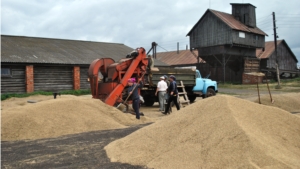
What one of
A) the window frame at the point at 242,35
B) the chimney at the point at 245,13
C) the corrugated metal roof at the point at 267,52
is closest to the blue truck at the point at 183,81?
the window frame at the point at 242,35

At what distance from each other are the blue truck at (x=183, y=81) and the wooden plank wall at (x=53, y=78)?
8.58 metres

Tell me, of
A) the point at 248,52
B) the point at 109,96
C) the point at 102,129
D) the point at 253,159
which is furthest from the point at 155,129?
the point at 248,52

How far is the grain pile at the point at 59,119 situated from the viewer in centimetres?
805

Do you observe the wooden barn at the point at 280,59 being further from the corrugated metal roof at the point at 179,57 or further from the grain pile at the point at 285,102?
the grain pile at the point at 285,102

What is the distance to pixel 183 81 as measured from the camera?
1695 cm

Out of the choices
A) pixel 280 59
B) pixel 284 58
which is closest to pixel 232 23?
pixel 280 59

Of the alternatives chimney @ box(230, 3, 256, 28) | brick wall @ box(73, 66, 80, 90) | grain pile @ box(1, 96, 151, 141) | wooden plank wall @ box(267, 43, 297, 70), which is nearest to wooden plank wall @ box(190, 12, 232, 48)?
chimney @ box(230, 3, 256, 28)

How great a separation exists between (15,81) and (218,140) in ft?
61.3

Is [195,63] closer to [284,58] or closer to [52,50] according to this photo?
[284,58]

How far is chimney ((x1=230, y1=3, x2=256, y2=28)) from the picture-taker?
121 feet

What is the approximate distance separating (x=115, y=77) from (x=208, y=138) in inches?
333

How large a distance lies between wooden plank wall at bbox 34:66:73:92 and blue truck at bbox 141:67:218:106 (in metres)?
8.58

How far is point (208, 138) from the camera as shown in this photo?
5219mm

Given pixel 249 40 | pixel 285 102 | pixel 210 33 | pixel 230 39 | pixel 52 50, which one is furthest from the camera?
pixel 249 40
